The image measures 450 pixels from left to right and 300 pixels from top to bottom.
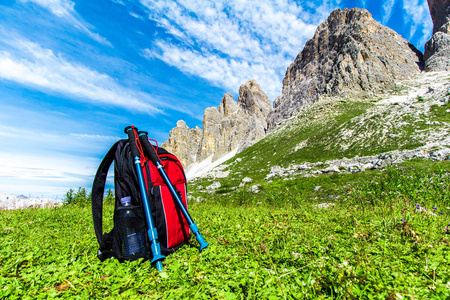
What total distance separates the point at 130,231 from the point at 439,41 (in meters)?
187

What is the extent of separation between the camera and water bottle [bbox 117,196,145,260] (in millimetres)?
3570

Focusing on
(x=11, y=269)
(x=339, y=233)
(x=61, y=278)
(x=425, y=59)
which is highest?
(x=425, y=59)

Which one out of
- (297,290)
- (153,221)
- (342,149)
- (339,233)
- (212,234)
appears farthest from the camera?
(342,149)

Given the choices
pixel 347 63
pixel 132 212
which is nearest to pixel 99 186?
pixel 132 212

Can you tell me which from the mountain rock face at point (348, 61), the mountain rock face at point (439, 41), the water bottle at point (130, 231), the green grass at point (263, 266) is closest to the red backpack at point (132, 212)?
the water bottle at point (130, 231)

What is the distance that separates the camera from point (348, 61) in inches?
4343

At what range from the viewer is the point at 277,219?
5758 mm

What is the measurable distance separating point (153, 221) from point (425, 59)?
190606 millimetres

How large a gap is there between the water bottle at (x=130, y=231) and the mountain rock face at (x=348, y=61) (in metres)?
121

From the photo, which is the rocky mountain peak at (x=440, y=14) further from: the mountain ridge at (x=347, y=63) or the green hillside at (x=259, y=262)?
the green hillside at (x=259, y=262)

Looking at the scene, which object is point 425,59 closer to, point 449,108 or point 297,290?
point 449,108

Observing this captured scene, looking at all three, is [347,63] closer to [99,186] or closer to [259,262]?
[259,262]

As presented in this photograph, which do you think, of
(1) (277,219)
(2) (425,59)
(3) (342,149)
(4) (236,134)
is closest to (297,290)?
(1) (277,219)

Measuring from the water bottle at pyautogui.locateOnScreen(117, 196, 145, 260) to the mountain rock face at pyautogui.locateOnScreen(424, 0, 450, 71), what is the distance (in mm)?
170566
